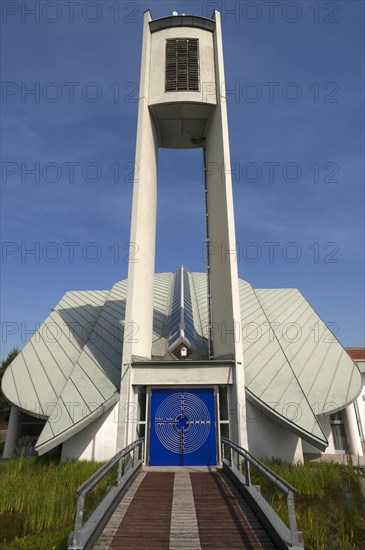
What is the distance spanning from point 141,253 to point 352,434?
1447 centimetres

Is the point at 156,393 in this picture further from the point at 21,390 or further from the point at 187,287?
the point at 187,287

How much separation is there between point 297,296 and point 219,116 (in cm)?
1487

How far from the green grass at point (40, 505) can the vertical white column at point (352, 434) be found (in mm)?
13319

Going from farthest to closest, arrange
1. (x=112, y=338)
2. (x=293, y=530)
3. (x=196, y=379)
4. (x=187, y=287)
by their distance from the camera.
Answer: (x=187, y=287)
(x=112, y=338)
(x=196, y=379)
(x=293, y=530)

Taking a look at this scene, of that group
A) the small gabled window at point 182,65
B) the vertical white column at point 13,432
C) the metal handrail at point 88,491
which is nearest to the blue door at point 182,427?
the metal handrail at point 88,491

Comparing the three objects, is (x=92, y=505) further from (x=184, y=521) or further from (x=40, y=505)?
(x=184, y=521)

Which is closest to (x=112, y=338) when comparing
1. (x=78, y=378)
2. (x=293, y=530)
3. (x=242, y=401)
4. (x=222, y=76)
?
(x=78, y=378)

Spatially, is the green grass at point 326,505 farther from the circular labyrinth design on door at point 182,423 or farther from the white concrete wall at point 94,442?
the white concrete wall at point 94,442

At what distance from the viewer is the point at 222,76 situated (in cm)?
1575

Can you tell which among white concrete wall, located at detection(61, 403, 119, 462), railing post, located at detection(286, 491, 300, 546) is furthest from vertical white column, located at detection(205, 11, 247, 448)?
railing post, located at detection(286, 491, 300, 546)

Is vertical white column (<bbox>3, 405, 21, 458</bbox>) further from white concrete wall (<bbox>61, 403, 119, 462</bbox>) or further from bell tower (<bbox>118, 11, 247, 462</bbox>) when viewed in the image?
bell tower (<bbox>118, 11, 247, 462</bbox>)

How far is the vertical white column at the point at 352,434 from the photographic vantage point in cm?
1695

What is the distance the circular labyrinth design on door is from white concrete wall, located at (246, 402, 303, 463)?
2.61m

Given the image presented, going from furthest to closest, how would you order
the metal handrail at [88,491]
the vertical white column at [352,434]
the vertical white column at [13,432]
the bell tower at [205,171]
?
the vertical white column at [352,434], the vertical white column at [13,432], the bell tower at [205,171], the metal handrail at [88,491]
